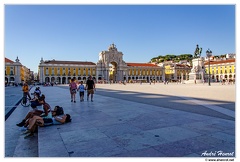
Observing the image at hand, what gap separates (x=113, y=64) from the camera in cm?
8800

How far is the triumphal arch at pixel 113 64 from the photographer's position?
82.1 meters

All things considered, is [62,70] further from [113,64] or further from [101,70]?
[113,64]

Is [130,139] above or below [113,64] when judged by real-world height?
below

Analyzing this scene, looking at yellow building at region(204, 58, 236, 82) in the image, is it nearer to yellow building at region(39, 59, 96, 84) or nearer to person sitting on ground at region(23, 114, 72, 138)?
yellow building at region(39, 59, 96, 84)

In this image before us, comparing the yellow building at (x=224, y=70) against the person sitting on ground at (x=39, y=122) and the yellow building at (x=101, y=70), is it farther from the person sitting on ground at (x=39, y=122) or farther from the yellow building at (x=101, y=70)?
the person sitting on ground at (x=39, y=122)

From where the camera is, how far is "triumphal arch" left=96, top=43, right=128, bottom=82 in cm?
8206

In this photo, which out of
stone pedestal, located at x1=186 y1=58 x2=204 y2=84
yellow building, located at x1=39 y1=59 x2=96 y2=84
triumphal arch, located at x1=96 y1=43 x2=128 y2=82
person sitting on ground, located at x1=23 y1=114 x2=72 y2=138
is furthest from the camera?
triumphal arch, located at x1=96 y1=43 x2=128 y2=82

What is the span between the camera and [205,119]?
16.6 feet

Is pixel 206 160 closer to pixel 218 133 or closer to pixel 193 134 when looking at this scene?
pixel 193 134

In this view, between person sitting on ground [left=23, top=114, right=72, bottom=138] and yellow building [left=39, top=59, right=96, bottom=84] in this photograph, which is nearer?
person sitting on ground [left=23, top=114, right=72, bottom=138]
